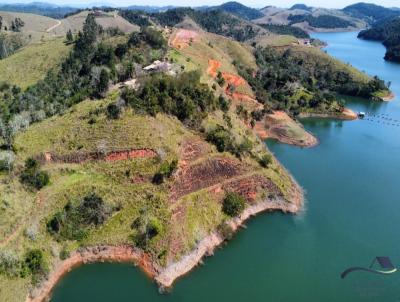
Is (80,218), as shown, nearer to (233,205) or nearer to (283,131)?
(233,205)

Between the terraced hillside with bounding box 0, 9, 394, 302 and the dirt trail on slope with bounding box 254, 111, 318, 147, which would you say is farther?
the dirt trail on slope with bounding box 254, 111, 318, 147

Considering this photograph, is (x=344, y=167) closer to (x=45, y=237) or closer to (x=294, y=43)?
(x=45, y=237)

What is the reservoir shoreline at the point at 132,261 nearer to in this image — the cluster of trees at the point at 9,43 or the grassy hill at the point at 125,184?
the grassy hill at the point at 125,184

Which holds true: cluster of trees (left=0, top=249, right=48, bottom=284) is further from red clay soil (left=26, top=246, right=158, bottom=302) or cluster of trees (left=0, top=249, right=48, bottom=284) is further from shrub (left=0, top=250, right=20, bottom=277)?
red clay soil (left=26, top=246, right=158, bottom=302)

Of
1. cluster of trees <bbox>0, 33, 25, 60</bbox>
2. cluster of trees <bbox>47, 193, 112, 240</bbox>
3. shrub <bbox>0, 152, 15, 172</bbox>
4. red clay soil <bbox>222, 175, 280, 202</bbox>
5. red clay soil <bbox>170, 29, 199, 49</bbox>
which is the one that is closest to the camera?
cluster of trees <bbox>47, 193, 112, 240</bbox>

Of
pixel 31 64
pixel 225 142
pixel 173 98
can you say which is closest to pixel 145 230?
pixel 225 142

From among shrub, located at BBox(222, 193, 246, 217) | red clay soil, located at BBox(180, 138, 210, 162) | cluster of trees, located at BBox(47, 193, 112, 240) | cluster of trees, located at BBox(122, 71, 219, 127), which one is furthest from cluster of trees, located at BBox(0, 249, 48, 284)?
cluster of trees, located at BBox(122, 71, 219, 127)
